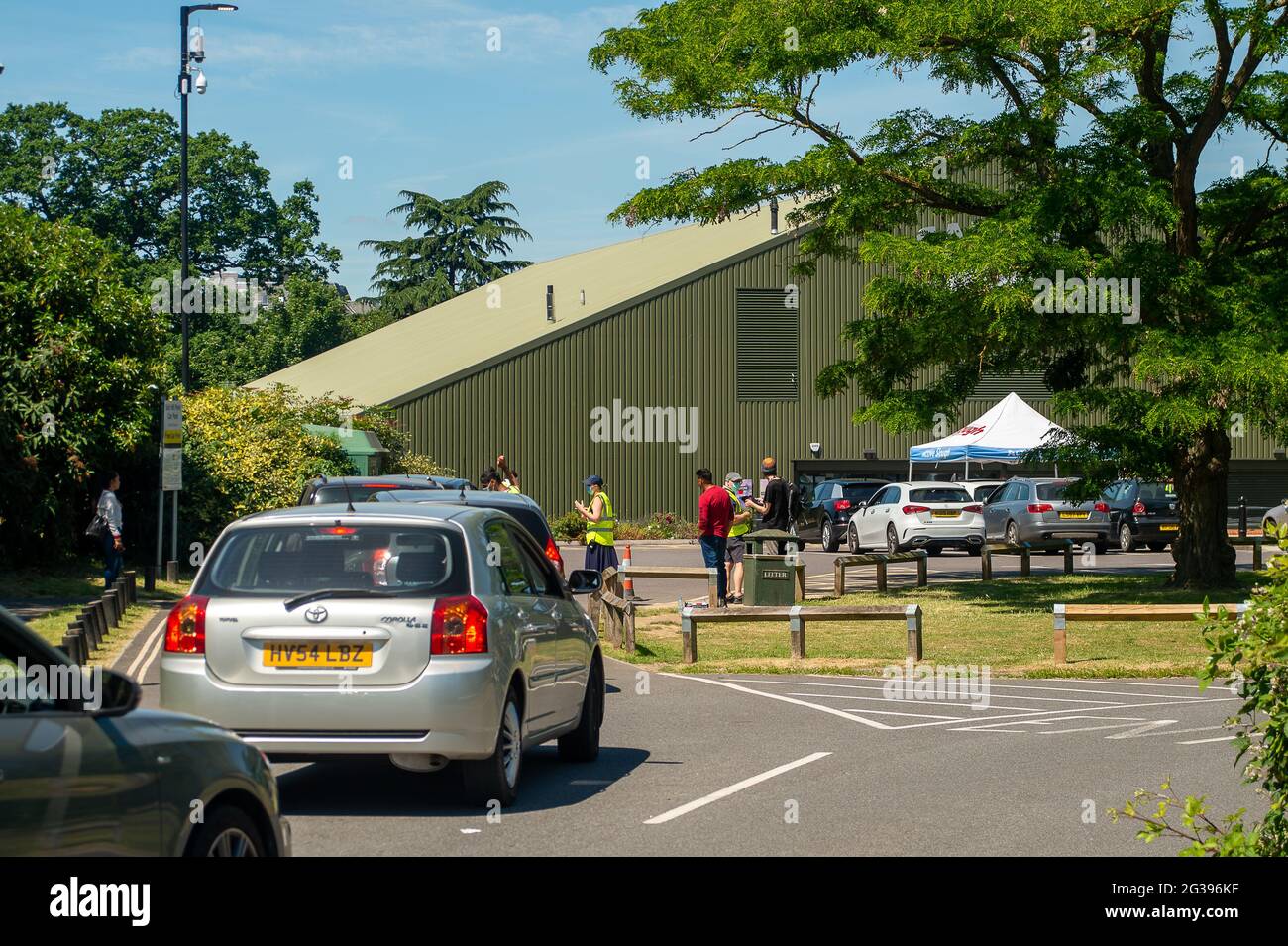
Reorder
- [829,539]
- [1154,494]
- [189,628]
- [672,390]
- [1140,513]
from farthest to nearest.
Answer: [672,390] → [829,539] → [1154,494] → [1140,513] → [189,628]

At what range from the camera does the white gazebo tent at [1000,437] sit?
3834 cm

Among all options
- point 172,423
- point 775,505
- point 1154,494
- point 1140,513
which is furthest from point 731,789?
point 1154,494

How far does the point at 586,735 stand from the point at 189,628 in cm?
296

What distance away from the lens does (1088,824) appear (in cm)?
848

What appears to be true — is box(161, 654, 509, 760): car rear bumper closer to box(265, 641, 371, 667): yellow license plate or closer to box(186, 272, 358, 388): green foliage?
box(265, 641, 371, 667): yellow license plate

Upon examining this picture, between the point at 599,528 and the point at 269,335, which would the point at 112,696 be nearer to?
the point at 599,528

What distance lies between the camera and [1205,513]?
2494 centimetres

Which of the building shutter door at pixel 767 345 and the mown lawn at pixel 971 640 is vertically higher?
the building shutter door at pixel 767 345

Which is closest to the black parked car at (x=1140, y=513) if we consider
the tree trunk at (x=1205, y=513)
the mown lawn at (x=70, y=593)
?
the tree trunk at (x=1205, y=513)

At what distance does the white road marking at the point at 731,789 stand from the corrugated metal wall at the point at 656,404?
3643 cm

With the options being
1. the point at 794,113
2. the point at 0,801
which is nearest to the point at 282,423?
the point at 794,113

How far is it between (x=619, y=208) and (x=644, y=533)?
22.6m

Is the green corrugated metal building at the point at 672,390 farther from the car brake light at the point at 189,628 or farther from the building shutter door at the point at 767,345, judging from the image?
the car brake light at the point at 189,628

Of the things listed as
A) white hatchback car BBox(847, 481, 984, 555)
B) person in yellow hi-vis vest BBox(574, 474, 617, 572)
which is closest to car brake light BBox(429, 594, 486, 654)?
person in yellow hi-vis vest BBox(574, 474, 617, 572)
